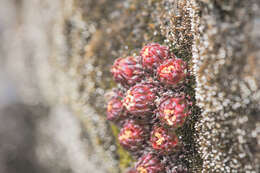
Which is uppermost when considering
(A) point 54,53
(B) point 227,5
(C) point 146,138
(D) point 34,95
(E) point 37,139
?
(B) point 227,5

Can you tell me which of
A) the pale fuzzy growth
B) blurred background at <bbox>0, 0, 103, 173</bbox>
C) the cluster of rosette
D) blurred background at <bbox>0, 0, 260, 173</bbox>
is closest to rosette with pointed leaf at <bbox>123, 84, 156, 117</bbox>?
the cluster of rosette

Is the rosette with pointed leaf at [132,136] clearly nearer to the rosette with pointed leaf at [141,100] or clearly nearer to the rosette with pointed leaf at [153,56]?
the rosette with pointed leaf at [141,100]

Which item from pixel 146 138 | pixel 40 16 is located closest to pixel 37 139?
pixel 40 16

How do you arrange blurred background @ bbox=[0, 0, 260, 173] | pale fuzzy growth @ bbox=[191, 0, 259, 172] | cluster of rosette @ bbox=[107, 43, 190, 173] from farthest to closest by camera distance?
blurred background @ bbox=[0, 0, 260, 173] < cluster of rosette @ bbox=[107, 43, 190, 173] < pale fuzzy growth @ bbox=[191, 0, 259, 172]

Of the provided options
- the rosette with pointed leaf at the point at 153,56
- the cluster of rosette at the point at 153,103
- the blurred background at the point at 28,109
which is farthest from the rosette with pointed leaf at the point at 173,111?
the blurred background at the point at 28,109

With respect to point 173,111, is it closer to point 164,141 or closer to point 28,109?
point 164,141

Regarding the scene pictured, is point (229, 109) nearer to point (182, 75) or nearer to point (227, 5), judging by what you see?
point (182, 75)

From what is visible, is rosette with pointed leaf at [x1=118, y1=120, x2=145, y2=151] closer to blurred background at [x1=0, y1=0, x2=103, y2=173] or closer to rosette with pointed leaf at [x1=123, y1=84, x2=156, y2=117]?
rosette with pointed leaf at [x1=123, y1=84, x2=156, y2=117]
